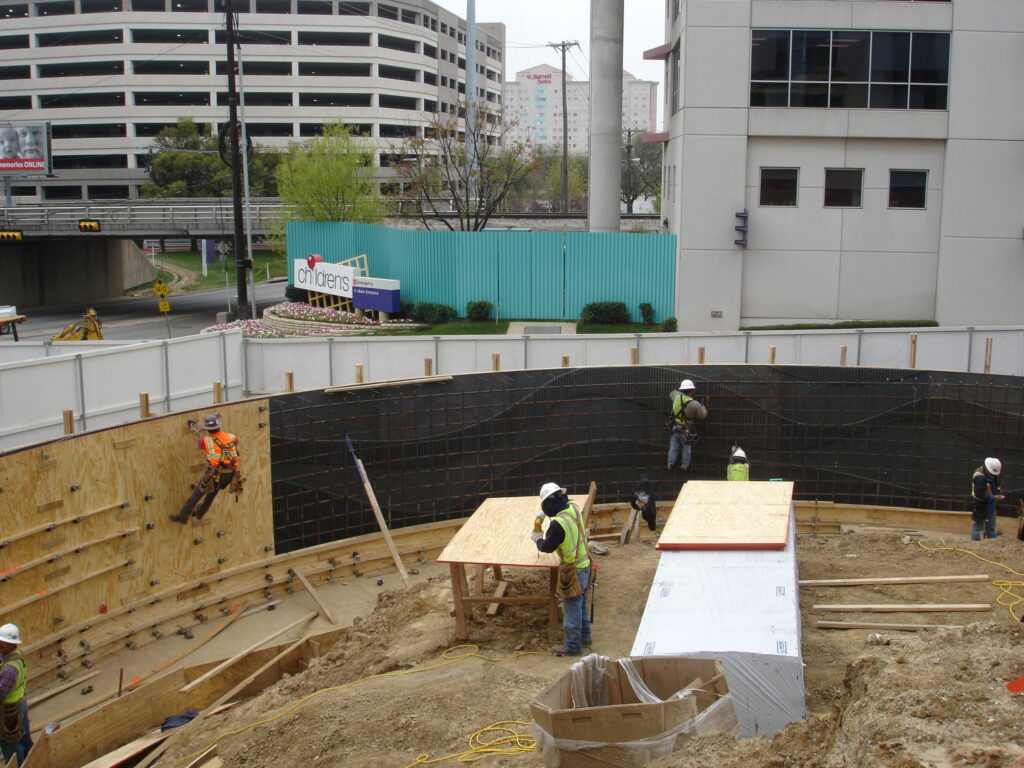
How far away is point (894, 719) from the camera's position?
22.2 ft

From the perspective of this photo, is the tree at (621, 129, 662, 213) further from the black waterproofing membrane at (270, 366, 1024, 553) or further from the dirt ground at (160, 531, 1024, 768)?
the dirt ground at (160, 531, 1024, 768)

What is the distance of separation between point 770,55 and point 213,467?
2420 centimetres

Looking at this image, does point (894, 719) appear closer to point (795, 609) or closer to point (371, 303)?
point (795, 609)

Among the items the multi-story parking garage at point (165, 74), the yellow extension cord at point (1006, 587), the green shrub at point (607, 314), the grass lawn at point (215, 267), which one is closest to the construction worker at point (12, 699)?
the yellow extension cord at point (1006, 587)

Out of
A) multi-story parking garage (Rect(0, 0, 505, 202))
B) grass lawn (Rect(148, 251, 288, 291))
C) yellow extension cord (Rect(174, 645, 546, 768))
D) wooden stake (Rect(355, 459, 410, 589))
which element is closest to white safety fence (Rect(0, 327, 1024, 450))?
wooden stake (Rect(355, 459, 410, 589))

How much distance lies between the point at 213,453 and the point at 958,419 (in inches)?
512

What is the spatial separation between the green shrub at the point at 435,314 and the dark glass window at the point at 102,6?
215 ft

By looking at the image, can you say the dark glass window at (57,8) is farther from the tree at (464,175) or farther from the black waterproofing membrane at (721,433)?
the black waterproofing membrane at (721,433)

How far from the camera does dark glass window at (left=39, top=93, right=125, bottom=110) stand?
287 feet

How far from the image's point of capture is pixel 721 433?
1883 centimetres

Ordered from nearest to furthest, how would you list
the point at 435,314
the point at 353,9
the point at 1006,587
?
the point at 1006,587 < the point at 435,314 < the point at 353,9

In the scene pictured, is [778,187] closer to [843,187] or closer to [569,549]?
[843,187]

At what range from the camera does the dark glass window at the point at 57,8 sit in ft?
287

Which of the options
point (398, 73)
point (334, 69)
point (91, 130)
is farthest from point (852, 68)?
point (91, 130)
